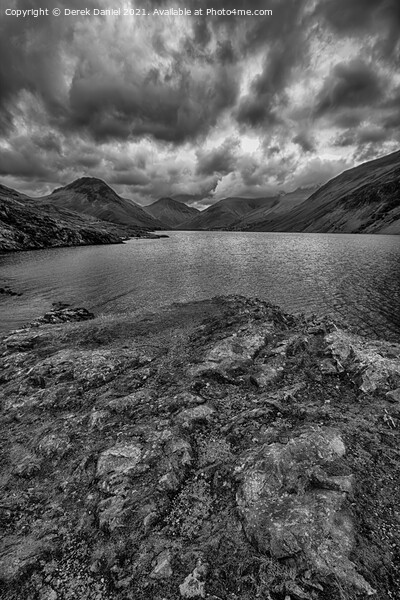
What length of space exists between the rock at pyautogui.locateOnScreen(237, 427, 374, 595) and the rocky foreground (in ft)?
0.11

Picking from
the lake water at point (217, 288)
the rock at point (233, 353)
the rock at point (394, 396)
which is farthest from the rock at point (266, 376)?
the lake water at point (217, 288)

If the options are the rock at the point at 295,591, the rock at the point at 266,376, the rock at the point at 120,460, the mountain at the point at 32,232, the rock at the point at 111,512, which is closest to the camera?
the rock at the point at 295,591

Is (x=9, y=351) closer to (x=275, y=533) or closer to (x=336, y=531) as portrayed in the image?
(x=275, y=533)

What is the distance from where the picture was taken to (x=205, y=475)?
9.31 m

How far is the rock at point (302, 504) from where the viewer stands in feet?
21.9

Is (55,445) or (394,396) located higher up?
(394,396)

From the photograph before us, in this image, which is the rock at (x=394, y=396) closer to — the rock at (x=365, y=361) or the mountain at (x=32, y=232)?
the rock at (x=365, y=361)

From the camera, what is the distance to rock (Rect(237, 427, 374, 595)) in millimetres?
6676

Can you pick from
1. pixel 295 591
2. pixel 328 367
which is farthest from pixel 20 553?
pixel 328 367

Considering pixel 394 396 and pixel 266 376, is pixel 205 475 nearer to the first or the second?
pixel 266 376

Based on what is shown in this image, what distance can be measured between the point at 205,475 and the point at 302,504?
122 inches

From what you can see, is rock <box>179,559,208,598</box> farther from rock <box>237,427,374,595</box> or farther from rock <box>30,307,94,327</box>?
rock <box>30,307,94,327</box>

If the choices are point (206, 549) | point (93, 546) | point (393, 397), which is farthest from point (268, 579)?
point (393, 397)

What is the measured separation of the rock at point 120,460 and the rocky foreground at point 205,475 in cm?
5
